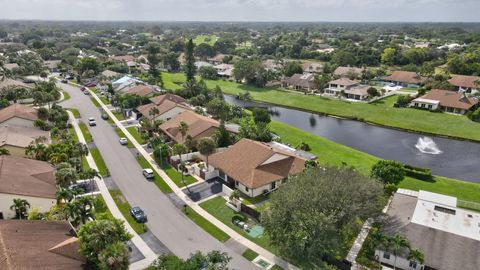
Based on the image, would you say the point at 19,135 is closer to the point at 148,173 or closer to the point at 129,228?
the point at 148,173

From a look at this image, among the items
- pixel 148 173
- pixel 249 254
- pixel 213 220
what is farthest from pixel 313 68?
pixel 249 254

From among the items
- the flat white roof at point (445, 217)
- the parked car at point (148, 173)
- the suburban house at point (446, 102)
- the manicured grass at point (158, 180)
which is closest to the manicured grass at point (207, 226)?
the manicured grass at point (158, 180)

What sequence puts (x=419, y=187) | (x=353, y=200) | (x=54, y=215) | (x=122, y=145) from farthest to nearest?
(x=122, y=145) → (x=419, y=187) → (x=54, y=215) → (x=353, y=200)

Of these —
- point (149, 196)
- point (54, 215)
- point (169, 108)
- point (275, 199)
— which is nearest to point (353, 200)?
point (275, 199)

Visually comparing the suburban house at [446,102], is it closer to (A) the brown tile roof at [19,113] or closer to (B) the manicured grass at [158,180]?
(B) the manicured grass at [158,180]

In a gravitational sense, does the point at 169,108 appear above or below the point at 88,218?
above

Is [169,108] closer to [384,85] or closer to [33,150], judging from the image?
[33,150]
